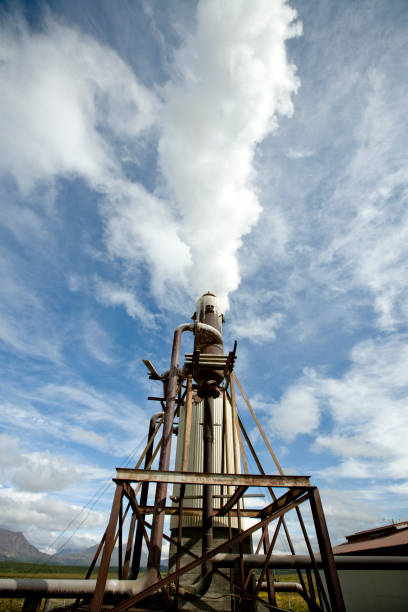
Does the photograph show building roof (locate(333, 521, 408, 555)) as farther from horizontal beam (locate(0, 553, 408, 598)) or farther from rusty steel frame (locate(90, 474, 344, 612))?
rusty steel frame (locate(90, 474, 344, 612))

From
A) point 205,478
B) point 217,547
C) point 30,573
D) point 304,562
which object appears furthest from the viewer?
point 30,573

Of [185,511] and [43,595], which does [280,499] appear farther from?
[185,511]

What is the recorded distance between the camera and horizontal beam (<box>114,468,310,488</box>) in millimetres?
5168

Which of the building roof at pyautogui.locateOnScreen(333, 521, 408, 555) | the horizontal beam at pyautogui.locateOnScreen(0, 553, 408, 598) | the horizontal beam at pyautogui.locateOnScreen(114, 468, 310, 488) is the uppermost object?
the building roof at pyautogui.locateOnScreen(333, 521, 408, 555)

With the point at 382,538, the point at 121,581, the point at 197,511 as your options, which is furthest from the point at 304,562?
the point at 382,538

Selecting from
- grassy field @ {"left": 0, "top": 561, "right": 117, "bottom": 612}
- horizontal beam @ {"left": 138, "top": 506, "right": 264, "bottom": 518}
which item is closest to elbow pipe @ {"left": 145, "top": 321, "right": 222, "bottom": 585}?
horizontal beam @ {"left": 138, "top": 506, "right": 264, "bottom": 518}

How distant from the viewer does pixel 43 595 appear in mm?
5176

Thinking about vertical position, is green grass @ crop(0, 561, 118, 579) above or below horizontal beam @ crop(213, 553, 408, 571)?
above

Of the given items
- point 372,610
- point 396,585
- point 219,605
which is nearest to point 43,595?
point 219,605

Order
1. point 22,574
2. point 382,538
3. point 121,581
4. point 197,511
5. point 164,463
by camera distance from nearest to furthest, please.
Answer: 1. point 121,581
2. point 164,463
3. point 197,511
4. point 382,538
5. point 22,574

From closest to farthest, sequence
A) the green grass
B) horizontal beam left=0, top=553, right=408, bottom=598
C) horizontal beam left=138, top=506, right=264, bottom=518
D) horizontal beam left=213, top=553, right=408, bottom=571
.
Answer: horizontal beam left=0, top=553, right=408, bottom=598
horizontal beam left=213, top=553, right=408, bottom=571
horizontal beam left=138, top=506, right=264, bottom=518
the green grass

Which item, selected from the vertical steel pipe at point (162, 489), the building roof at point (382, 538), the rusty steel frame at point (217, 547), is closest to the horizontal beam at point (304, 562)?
the rusty steel frame at point (217, 547)

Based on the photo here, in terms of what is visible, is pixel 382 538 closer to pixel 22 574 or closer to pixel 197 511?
pixel 197 511

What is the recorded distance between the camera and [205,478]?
527cm
